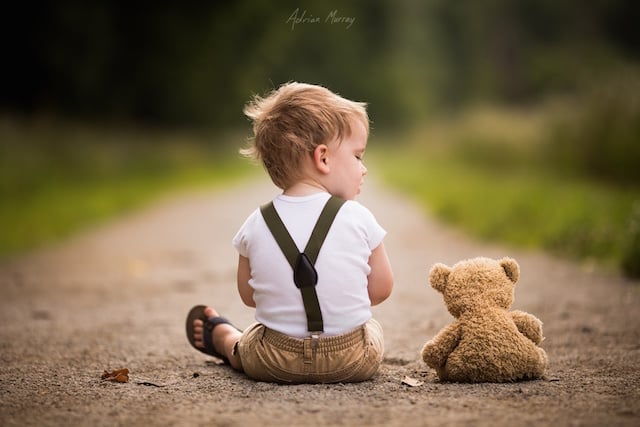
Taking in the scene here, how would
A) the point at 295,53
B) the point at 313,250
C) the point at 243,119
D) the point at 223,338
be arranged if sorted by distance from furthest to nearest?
the point at 295,53 → the point at 243,119 → the point at 223,338 → the point at 313,250

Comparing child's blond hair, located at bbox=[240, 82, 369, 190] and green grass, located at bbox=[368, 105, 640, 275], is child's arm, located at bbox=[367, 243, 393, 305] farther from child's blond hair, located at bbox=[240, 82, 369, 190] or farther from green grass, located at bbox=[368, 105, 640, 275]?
green grass, located at bbox=[368, 105, 640, 275]

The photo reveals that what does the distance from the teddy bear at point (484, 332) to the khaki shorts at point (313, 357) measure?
0.24m

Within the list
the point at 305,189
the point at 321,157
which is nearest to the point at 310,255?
the point at 305,189

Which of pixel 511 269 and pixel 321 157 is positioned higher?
pixel 321 157

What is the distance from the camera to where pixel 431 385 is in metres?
2.89

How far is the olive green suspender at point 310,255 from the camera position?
279 cm

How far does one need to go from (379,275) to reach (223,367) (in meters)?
0.87

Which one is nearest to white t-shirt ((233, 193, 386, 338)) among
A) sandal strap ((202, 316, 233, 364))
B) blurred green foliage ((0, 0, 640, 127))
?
sandal strap ((202, 316, 233, 364))

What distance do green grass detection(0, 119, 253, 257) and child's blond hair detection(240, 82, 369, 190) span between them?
17.0 feet

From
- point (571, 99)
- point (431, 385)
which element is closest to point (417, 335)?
point (431, 385)

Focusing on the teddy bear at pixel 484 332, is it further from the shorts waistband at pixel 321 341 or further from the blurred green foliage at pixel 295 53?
the blurred green foliage at pixel 295 53

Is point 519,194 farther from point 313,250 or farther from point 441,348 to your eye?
point 313,250

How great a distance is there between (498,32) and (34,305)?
154 feet

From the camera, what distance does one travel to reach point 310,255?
2.81 metres
